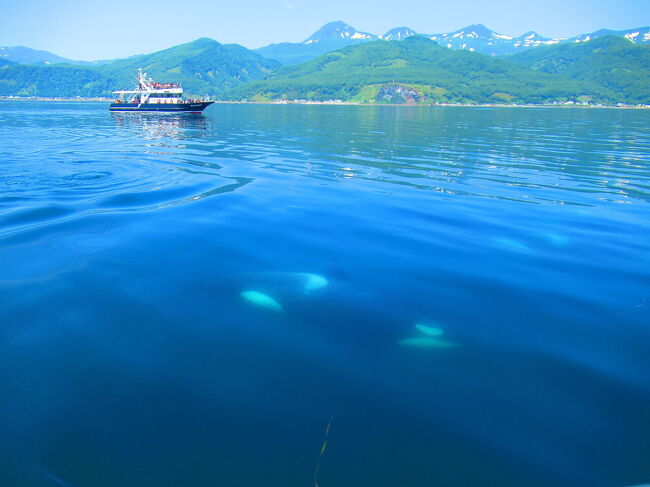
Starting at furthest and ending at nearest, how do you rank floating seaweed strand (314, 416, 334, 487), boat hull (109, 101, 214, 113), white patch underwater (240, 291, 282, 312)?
boat hull (109, 101, 214, 113) < white patch underwater (240, 291, 282, 312) < floating seaweed strand (314, 416, 334, 487)

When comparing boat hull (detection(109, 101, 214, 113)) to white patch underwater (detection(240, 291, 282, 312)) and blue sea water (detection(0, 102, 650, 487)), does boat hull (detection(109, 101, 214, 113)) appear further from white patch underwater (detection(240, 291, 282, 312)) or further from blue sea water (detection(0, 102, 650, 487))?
white patch underwater (detection(240, 291, 282, 312))

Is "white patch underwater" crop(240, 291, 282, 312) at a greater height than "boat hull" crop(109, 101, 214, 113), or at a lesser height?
lesser

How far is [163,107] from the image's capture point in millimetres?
97750

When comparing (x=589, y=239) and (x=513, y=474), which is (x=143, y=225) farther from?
(x=589, y=239)

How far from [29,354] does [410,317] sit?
6883 mm

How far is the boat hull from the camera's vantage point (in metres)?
95.1

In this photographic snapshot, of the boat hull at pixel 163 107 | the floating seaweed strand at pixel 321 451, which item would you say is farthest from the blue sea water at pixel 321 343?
the boat hull at pixel 163 107

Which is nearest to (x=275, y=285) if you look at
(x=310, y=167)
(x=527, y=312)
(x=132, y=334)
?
(x=132, y=334)

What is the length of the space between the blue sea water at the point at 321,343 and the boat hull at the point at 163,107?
285ft

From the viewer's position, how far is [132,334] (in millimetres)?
7246

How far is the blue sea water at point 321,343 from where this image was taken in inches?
185

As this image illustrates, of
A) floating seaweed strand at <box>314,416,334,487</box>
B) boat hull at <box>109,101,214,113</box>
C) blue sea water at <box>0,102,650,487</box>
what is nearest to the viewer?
floating seaweed strand at <box>314,416,334,487</box>

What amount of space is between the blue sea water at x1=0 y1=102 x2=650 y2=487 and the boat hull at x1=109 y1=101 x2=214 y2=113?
285 feet

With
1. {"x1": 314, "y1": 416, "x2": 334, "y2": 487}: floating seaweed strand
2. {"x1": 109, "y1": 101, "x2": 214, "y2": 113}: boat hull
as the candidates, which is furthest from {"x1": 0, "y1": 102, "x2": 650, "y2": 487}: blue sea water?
{"x1": 109, "y1": 101, "x2": 214, "y2": 113}: boat hull
